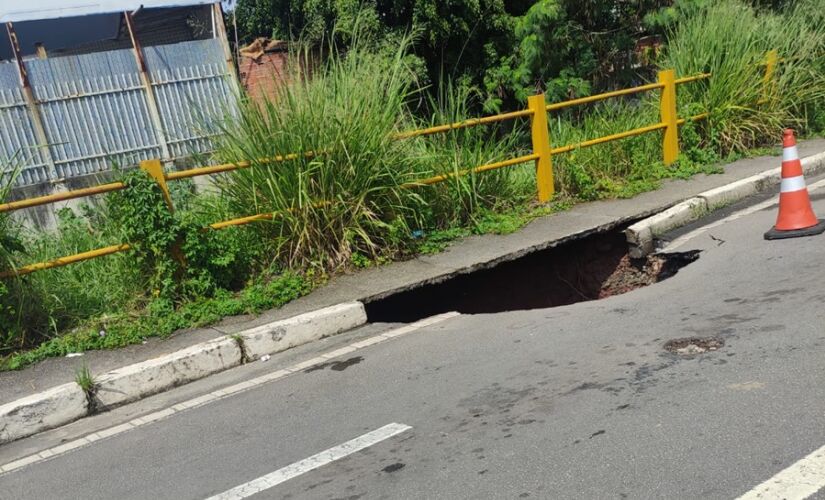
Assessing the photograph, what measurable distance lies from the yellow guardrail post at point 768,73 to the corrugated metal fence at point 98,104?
8.89 metres

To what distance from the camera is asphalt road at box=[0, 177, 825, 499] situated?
3.19 m

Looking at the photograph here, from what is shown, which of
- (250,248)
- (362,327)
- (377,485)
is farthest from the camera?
(250,248)

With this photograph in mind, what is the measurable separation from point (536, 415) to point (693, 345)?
1194 mm

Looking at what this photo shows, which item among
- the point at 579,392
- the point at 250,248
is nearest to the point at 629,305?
the point at 579,392

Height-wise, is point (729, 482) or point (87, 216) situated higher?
point (87, 216)

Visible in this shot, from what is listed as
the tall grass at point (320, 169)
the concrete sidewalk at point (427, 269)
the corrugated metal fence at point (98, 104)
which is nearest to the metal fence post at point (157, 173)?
the tall grass at point (320, 169)

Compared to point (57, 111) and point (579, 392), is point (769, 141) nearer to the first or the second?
point (579, 392)

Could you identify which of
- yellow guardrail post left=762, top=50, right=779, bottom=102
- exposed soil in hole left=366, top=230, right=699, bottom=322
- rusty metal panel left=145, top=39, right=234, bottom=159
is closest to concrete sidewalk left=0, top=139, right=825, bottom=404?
exposed soil in hole left=366, top=230, right=699, bottom=322

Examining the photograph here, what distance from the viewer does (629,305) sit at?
216 inches

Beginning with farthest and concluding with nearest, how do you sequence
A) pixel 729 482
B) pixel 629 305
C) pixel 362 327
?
pixel 362 327 < pixel 629 305 < pixel 729 482

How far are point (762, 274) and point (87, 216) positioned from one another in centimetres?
638

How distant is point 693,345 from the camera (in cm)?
436

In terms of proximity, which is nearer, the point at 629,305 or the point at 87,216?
the point at 629,305

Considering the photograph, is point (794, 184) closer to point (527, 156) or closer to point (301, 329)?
point (527, 156)
